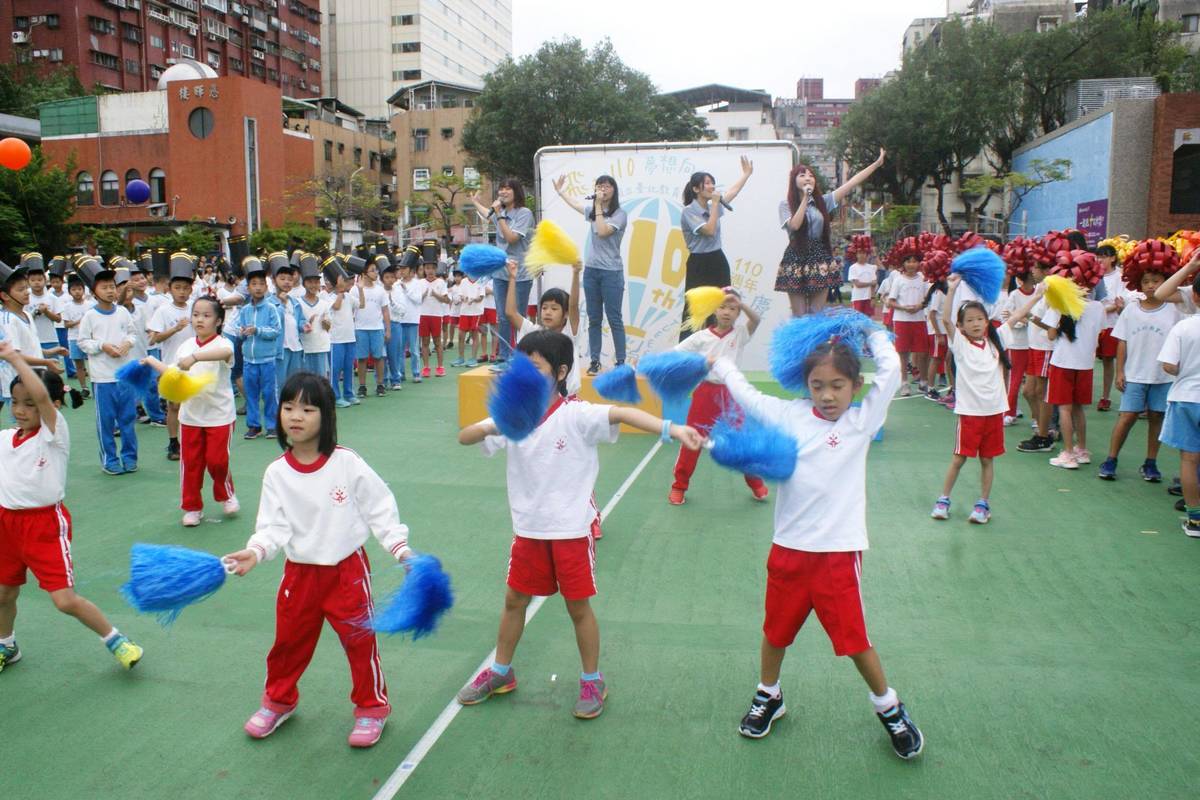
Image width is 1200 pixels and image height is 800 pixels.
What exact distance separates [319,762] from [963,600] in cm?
323

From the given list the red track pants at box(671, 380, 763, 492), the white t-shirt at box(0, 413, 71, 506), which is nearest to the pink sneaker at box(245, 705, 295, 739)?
the white t-shirt at box(0, 413, 71, 506)

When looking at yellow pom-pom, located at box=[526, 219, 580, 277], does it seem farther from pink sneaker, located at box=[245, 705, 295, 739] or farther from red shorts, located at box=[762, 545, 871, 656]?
pink sneaker, located at box=[245, 705, 295, 739]

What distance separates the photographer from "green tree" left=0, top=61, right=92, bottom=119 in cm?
4781

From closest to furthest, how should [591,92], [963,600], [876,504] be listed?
[963,600], [876,504], [591,92]

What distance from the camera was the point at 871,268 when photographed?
46.9 ft

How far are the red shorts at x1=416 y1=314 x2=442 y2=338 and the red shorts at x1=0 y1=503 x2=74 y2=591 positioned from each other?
10.3 meters

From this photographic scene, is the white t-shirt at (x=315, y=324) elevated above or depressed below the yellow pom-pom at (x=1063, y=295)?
below

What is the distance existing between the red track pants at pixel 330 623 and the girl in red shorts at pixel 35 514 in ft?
3.36

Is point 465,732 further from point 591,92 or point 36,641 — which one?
point 591,92

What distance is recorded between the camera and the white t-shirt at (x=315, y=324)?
33.9 ft

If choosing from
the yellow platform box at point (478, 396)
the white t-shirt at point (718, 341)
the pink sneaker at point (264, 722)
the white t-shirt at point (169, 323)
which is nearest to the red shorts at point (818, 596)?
the pink sneaker at point (264, 722)

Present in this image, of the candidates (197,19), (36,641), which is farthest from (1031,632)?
(197,19)

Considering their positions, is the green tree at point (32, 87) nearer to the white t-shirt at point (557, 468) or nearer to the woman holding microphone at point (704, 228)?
the woman holding microphone at point (704, 228)

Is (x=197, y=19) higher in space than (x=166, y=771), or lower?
higher
